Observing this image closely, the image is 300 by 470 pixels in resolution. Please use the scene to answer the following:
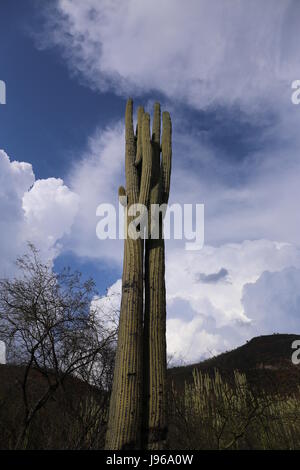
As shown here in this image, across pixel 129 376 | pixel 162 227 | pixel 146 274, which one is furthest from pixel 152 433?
pixel 162 227

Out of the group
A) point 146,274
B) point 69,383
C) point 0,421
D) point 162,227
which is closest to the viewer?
point 146,274

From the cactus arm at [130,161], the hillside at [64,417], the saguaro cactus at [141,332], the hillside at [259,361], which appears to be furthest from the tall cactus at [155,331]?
the hillside at [259,361]

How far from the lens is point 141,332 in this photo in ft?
13.6

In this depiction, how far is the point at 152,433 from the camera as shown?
12.3ft

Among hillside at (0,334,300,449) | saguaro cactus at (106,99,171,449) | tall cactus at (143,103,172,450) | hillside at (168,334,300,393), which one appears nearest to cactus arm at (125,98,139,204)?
saguaro cactus at (106,99,171,449)

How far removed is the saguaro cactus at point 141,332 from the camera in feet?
12.2

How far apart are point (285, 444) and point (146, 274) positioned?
491cm

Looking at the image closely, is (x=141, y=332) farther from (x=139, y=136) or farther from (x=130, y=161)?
(x=139, y=136)

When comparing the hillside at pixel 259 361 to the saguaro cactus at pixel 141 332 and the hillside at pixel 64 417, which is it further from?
the saguaro cactus at pixel 141 332

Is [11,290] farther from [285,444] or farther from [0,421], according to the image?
[285,444]

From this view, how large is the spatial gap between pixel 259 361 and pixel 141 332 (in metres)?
17.6

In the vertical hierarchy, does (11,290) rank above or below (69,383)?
above

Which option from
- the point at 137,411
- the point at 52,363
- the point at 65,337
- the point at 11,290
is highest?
the point at 11,290
